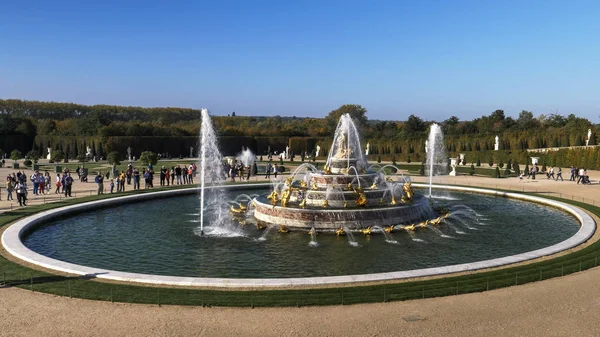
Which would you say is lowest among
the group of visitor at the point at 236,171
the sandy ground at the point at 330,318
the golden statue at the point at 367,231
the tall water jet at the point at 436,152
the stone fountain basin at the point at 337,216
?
the sandy ground at the point at 330,318

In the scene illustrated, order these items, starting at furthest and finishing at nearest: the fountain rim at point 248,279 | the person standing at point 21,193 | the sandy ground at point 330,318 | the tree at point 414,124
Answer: the tree at point 414,124
the person standing at point 21,193
the fountain rim at point 248,279
the sandy ground at point 330,318

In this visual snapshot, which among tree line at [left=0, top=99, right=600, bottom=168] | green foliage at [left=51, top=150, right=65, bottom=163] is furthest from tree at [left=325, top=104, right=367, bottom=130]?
green foliage at [left=51, top=150, right=65, bottom=163]

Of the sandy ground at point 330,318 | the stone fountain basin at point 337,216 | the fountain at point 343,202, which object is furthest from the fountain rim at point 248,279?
the stone fountain basin at point 337,216

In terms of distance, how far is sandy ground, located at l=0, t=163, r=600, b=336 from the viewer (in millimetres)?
10484

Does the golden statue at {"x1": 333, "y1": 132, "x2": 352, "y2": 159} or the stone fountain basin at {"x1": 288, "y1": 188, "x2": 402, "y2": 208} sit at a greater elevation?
the golden statue at {"x1": 333, "y1": 132, "x2": 352, "y2": 159}

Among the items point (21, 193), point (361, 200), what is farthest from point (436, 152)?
point (21, 193)

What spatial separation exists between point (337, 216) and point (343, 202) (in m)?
1.47

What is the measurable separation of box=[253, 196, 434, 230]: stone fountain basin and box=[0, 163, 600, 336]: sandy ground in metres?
9.26

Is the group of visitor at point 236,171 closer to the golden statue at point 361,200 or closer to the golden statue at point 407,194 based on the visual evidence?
the golden statue at point 407,194

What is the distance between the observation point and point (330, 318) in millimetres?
11180

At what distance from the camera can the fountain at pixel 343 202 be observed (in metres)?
21.9

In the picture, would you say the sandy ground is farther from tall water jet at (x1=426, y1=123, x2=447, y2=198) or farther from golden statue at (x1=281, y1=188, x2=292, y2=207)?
tall water jet at (x1=426, y1=123, x2=447, y2=198)

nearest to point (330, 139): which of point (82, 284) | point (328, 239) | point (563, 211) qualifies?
point (563, 211)

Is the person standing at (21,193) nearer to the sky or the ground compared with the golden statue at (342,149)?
nearer to the ground
